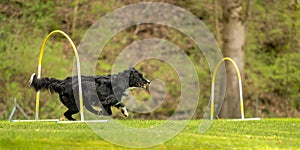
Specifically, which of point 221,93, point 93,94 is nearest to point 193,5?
point 221,93

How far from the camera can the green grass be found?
39.4 ft

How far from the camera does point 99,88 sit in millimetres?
15320

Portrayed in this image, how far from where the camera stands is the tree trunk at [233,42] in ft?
79.3

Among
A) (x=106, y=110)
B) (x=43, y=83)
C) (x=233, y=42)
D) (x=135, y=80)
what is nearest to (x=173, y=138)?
(x=106, y=110)

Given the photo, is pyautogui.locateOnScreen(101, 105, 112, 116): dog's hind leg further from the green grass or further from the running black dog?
the green grass

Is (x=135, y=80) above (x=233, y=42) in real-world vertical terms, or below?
below

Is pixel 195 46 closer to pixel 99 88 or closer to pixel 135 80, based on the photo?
pixel 135 80

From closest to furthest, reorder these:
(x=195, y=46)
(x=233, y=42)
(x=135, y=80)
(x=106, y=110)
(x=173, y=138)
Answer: (x=173, y=138), (x=106, y=110), (x=135, y=80), (x=233, y=42), (x=195, y=46)

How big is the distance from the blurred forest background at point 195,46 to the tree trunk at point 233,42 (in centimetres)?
375

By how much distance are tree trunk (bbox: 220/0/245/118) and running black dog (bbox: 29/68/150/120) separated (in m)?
9.03

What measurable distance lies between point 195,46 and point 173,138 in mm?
18120

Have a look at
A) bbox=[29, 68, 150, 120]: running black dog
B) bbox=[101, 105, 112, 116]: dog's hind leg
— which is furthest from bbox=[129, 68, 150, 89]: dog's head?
bbox=[101, 105, 112, 116]: dog's hind leg

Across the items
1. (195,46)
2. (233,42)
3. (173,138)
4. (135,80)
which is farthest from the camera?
(195,46)

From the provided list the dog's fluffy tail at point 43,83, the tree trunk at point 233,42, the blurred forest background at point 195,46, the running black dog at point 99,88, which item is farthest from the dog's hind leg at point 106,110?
the blurred forest background at point 195,46
